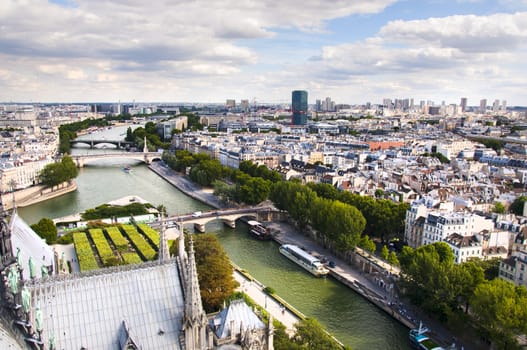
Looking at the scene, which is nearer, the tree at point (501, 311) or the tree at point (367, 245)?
the tree at point (501, 311)

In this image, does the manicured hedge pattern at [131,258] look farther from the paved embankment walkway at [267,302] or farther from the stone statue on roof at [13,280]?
the stone statue on roof at [13,280]

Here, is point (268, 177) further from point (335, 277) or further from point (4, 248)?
point (4, 248)

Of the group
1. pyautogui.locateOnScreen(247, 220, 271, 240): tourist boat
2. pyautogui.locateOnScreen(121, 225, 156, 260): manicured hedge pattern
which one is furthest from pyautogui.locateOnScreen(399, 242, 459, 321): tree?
pyautogui.locateOnScreen(121, 225, 156, 260): manicured hedge pattern

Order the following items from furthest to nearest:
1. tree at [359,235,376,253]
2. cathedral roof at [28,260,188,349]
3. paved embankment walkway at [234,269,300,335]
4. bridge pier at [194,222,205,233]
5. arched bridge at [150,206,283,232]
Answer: bridge pier at [194,222,205,233] → arched bridge at [150,206,283,232] → tree at [359,235,376,253] → paved embankment walkway at [234,269,300,335] → cathedral roof at [28,260,188,349]

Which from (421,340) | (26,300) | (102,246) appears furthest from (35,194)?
(26,300)

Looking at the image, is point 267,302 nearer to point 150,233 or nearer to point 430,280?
point 430,280

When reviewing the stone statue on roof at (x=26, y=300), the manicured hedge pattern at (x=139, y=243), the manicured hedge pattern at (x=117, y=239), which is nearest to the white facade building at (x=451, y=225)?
the manicured hedge pattern at (x=139, y=243)

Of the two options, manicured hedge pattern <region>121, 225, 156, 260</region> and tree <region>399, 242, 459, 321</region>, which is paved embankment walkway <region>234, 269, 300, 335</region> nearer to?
manicured hedge pattern <region>121, 225, 156, 260</region>
